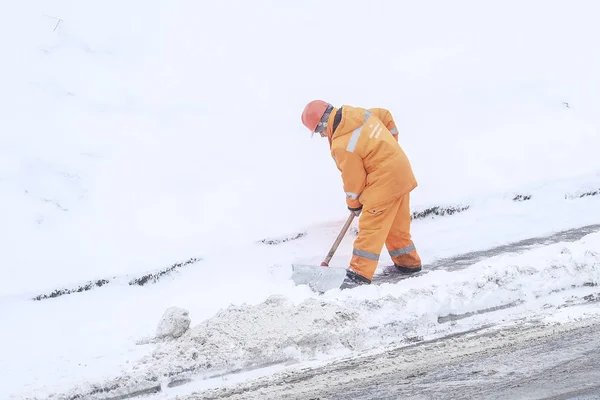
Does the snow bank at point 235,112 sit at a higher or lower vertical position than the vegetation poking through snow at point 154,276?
higher

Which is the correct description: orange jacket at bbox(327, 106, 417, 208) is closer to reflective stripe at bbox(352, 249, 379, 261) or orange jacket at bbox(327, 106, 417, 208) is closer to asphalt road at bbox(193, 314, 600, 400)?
reflective stripe at bbox(352, 249, 379, 261)

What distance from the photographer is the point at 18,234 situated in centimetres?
583

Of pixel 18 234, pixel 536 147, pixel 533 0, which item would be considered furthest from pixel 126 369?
pixel 533 0

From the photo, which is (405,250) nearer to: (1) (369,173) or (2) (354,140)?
(1) (369,173)

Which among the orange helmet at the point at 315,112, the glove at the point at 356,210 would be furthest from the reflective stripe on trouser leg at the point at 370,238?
the orange helmet at the point at 315,112

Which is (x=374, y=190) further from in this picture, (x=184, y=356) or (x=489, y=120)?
(x=489, y=120)

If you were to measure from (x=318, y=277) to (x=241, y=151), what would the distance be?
91.6 inches

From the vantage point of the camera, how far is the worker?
516cm

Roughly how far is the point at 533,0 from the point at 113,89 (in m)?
6.18

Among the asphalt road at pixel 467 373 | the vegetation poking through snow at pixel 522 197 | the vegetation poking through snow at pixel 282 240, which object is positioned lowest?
the asphalt road at pixel 467 373

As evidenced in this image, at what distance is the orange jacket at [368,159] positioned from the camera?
203 inches

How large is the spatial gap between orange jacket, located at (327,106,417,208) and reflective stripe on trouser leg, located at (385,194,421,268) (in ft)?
0.91

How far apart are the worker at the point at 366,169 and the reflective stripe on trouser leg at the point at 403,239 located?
0.14m

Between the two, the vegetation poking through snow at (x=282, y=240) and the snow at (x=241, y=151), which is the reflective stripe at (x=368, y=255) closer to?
the snow at (x=241, y=151)
